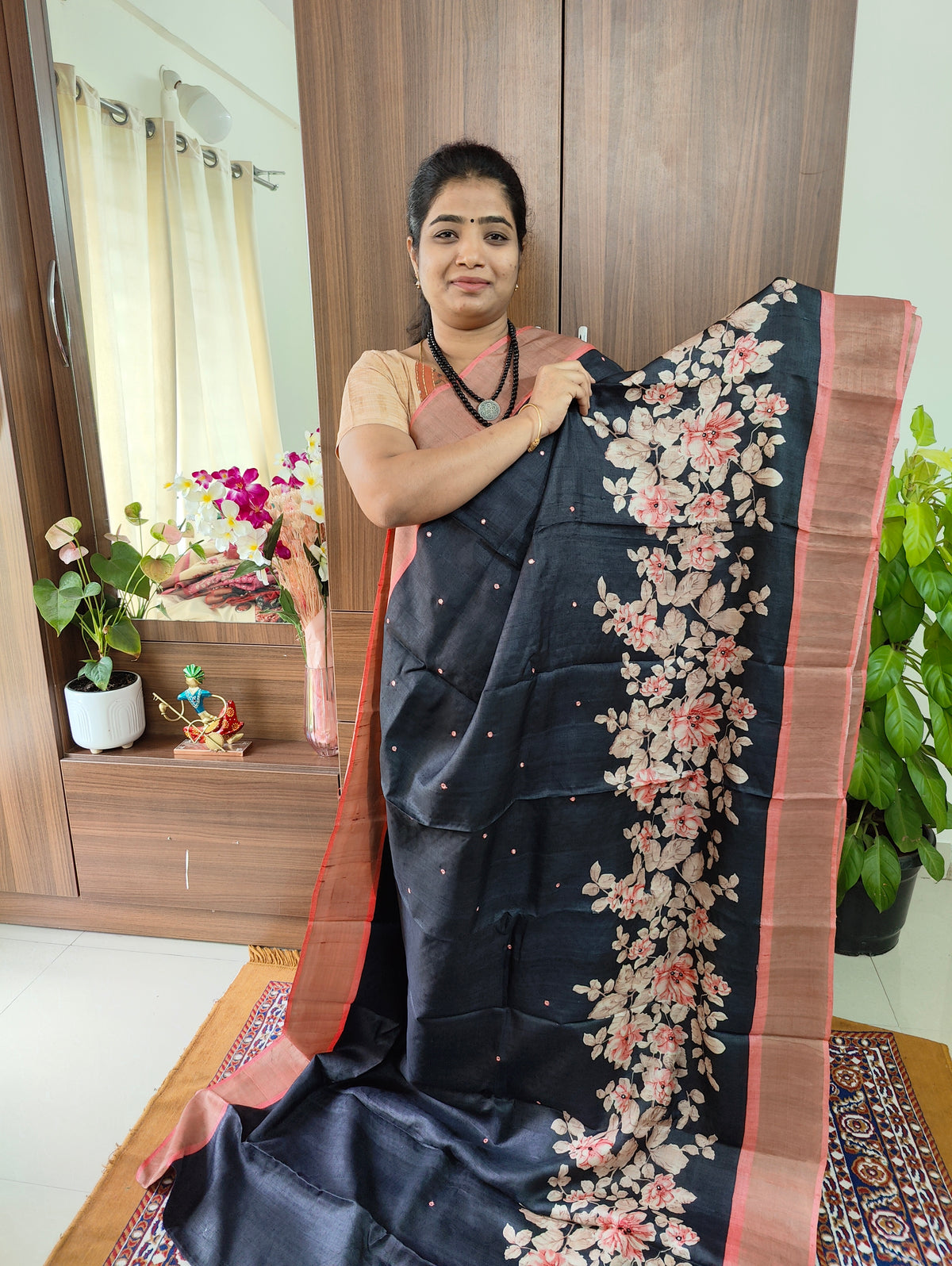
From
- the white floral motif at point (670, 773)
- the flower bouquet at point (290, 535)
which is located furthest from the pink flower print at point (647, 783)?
the flower bouquet at point (290, 535)

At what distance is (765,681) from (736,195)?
84 centimetres

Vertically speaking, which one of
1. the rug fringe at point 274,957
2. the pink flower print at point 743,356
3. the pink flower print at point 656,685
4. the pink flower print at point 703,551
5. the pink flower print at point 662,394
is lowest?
the rug fringe at point 274,957

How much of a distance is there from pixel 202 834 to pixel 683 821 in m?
1.18

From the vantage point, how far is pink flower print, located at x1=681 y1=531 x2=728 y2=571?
3.90ft

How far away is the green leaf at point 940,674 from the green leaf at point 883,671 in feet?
0.17

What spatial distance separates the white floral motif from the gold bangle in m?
0.08

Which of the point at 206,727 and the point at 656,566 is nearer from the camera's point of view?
the point at 656,566

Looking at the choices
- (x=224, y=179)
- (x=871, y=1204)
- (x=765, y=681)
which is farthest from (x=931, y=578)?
(x=224, y=179)

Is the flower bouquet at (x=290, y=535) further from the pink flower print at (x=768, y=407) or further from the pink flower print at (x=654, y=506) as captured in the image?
the pink flower print at (x=768, y=407)

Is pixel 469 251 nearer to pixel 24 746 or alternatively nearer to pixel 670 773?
pixel 670 773

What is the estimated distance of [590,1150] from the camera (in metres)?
1.27

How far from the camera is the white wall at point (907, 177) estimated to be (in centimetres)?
187

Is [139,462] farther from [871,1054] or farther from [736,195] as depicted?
[871,1054]

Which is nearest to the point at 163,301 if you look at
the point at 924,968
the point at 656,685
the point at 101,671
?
the point at 101,671
